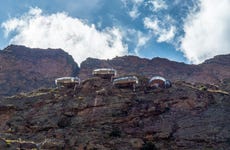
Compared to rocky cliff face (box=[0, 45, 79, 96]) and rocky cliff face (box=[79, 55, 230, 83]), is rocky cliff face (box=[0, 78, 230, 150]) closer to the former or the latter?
rocky cliff face (box=[0, 45, 79, 96])

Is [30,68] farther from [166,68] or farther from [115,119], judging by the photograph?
[115,119]

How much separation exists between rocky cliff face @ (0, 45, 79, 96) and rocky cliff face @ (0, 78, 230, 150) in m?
A: 56.0

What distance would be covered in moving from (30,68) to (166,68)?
2066 inches

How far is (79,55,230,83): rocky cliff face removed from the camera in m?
155

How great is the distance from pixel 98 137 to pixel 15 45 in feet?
358

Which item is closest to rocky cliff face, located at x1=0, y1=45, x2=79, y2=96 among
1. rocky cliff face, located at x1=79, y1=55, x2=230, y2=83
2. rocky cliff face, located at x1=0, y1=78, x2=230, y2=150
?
rocky cliff face, located at x1=79, y1=55, x2=230, y2=83

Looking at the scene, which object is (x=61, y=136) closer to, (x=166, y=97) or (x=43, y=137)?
(x=43, y=137)

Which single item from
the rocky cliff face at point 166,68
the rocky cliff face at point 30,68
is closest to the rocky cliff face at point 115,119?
the rocky cliff face at point 30,68

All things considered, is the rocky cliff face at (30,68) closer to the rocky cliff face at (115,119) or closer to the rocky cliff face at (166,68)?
the rocky cliff face at (166,68)

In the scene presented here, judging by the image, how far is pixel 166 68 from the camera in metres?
162

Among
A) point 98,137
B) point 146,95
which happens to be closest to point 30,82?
point 146,95

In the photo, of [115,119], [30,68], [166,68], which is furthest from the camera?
[166,68]

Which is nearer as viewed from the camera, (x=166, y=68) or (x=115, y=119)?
(x=115, y=119)

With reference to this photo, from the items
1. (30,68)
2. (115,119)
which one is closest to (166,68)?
(30,68)
